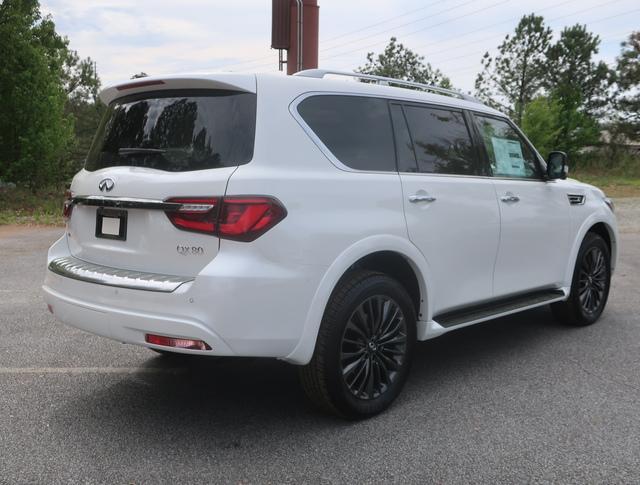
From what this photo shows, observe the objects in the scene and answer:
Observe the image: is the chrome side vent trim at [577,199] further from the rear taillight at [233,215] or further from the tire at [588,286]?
the rear taillight at [233,215]

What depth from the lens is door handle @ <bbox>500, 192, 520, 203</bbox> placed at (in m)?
4.61

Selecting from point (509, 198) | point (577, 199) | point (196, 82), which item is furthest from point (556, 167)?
point (196, 82)

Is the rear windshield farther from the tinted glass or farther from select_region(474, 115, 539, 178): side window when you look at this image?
select_region(474, 115, 539, 178): side window

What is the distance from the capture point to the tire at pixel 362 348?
Result: 3.37 meters

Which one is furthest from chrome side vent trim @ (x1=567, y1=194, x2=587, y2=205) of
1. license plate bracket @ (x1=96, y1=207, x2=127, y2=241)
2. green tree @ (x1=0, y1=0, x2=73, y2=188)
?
green tree @ (x1=0, y1=0, x2=73, y2=188)

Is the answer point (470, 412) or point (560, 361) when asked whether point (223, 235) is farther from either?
point (560, 361)

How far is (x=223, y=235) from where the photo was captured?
10.1 ft

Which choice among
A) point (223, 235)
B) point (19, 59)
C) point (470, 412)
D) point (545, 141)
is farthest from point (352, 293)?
point (545, 141)

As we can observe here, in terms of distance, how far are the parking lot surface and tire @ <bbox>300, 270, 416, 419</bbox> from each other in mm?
153

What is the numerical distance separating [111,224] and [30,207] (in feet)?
55.0

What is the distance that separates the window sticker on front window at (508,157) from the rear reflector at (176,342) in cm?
266

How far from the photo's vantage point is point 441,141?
169 inches

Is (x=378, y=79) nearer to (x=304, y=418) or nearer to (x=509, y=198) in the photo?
(x=509, y=198)

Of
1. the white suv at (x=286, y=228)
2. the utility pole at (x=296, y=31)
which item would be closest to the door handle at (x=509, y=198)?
the white suv at (x=286, y=228)
